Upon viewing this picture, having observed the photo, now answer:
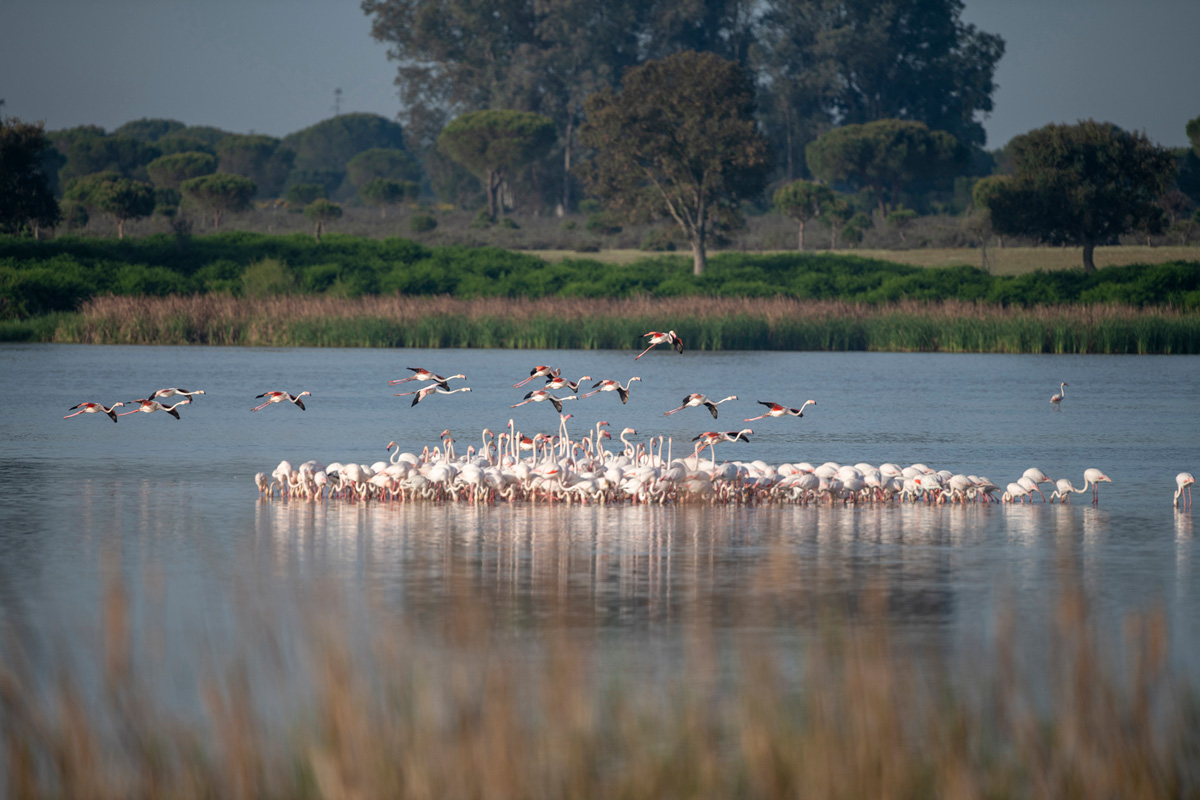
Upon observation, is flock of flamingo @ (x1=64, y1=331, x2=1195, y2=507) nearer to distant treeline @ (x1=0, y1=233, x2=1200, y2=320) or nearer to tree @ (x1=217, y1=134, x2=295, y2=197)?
distant treeline @ (x1=0, y1=233, x2=1200, y2=320)

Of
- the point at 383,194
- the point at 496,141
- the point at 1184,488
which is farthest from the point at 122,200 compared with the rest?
the point at 1184,488

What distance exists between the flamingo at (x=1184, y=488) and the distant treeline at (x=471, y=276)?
34.3 m

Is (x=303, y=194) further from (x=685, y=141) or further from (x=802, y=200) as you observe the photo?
(x=802, y=200)

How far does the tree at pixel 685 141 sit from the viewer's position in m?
64.3

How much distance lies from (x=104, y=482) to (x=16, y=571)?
5259 millimetres

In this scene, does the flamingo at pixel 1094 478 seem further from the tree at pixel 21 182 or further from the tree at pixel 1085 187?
the tree at pixel 21 182

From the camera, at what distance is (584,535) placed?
12.3m

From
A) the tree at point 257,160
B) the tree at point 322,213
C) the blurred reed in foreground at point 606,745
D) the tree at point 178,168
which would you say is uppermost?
the tree at point 257,160

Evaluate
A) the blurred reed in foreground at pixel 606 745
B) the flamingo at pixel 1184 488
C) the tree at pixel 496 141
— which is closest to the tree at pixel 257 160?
the tree at pixel 496 141

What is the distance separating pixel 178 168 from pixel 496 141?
2074 cm

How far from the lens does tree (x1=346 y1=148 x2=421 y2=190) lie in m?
110

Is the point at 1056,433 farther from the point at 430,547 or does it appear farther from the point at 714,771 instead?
the point at 714,771

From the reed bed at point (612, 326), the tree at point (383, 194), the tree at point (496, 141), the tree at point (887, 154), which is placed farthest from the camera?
the tree at point (383, 194)

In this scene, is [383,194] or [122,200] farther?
[383,194]
